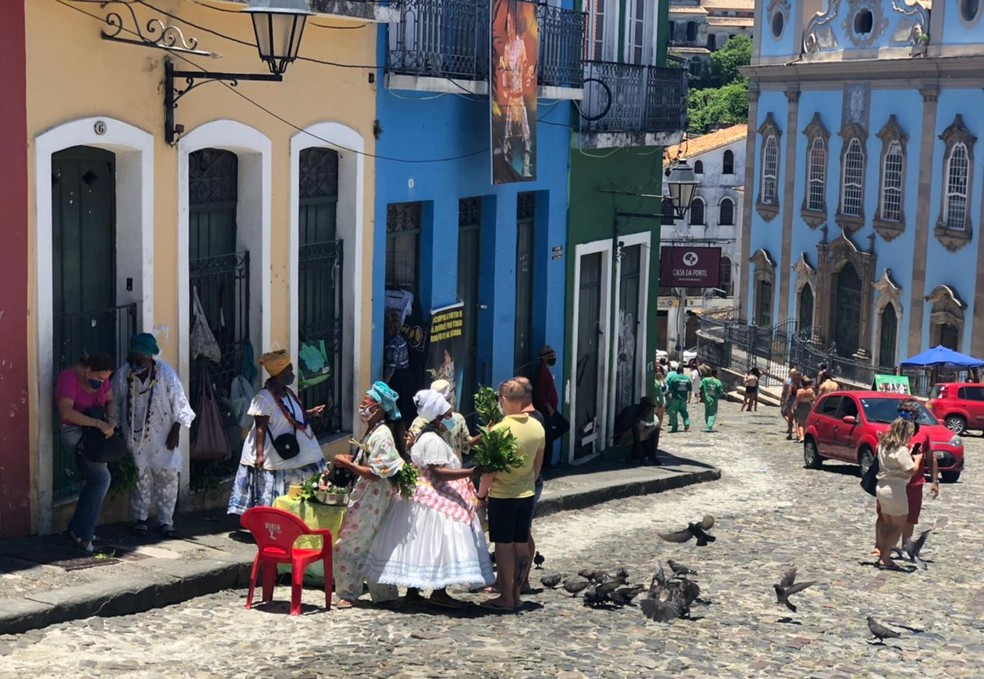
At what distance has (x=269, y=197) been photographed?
12.9 metres

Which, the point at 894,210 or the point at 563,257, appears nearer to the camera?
the point at 563,257

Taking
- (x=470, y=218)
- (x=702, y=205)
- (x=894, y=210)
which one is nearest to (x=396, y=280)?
(x=470, y=218)

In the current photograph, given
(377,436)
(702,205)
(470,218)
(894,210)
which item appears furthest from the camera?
(702,205)

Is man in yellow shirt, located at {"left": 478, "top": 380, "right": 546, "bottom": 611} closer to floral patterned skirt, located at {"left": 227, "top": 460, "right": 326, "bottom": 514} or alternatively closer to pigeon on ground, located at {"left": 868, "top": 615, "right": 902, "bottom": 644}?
floral patterned skirt, located at {"left": 227, "top": 460, "right": 326, "bottom": 514}

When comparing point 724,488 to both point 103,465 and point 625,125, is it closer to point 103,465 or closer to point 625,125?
point 625,125

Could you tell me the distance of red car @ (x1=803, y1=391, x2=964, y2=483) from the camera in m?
22.5

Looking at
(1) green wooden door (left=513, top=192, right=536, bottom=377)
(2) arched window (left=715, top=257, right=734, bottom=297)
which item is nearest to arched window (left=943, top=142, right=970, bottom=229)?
(1) green wooden door (left=513, top=192, right=536, bottom=377)

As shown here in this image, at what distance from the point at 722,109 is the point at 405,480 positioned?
9687 centimetres

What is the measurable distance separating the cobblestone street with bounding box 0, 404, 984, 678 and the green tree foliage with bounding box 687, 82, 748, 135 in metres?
87.1

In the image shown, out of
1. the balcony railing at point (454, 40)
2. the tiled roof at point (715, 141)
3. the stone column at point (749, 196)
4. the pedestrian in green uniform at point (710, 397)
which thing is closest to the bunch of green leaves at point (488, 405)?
the balcony railing at point (454, 40)

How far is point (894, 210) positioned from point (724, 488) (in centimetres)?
2824

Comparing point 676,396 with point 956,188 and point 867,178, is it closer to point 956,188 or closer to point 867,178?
point 956,188

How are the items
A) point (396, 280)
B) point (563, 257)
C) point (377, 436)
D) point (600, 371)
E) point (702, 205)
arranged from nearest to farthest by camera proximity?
point (377, 436) → point (396, 280) → point (563, 257) → point (600, 371) → point (702, 205)

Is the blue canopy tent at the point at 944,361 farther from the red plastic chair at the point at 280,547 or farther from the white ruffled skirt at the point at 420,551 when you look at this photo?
the red plastic chair at the point at 280,547
